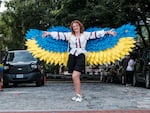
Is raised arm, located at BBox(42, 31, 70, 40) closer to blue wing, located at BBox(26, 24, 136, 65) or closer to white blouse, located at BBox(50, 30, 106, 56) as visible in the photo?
white blouse, located at BBox(50, 30, 106, 56)

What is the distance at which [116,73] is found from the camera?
2700 centimetres

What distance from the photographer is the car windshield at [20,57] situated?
822 inches

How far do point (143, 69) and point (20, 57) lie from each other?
5033mm

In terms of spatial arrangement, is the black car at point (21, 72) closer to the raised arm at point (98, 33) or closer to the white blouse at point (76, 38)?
the white blouse at point (76, 38)

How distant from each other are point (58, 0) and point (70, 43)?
1607 cm

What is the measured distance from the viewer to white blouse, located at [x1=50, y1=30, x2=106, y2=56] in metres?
11.6

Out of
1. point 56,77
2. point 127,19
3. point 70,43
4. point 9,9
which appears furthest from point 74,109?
point 9,9

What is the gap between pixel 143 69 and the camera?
20484 mm

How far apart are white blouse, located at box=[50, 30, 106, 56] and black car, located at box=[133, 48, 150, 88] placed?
25.8ft

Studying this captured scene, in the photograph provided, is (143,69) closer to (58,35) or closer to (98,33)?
(98,33)

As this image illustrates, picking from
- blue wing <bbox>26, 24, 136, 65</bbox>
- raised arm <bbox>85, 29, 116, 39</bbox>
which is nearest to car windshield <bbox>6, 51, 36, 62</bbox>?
blue wing <bbox>26, 24, 136, 65</bbox>

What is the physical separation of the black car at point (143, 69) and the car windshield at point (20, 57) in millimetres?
4363

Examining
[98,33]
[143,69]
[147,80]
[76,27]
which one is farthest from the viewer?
[143,69]

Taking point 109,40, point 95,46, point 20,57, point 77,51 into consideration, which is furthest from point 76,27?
point 20,57
